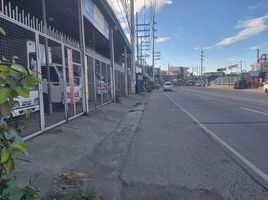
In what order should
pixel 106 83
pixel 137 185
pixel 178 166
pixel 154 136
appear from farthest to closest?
pixel 106 83, pixel 154 136, pixel 178 166, pixel 137 185

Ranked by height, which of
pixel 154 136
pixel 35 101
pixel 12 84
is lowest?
pixel 154 136

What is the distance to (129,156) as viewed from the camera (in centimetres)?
777

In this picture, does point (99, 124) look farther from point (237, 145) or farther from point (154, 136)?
point (237, 145)

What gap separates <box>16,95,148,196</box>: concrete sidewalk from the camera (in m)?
5.78

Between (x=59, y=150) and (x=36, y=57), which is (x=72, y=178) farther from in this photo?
(x=36, y=57)

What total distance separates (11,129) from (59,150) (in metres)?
4.99

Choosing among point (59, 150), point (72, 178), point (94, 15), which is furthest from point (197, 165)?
point (94, 15)

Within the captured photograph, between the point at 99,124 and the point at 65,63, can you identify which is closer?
the point at 65,63

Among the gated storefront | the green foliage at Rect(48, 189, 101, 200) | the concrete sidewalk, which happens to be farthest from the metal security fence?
the green foliage at Rect(48, 189, 101, 200)

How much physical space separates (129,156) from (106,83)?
14.2 metres

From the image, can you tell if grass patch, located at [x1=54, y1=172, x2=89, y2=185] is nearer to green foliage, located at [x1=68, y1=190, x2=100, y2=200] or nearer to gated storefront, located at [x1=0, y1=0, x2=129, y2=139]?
green foliage, located at [x1=68, y1=190, x2=100, y2=200]

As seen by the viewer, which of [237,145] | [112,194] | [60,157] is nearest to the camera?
[112,194]

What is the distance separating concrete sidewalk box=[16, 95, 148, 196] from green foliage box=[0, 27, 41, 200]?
866mm

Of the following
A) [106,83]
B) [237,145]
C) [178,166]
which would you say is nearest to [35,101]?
[178,166]
